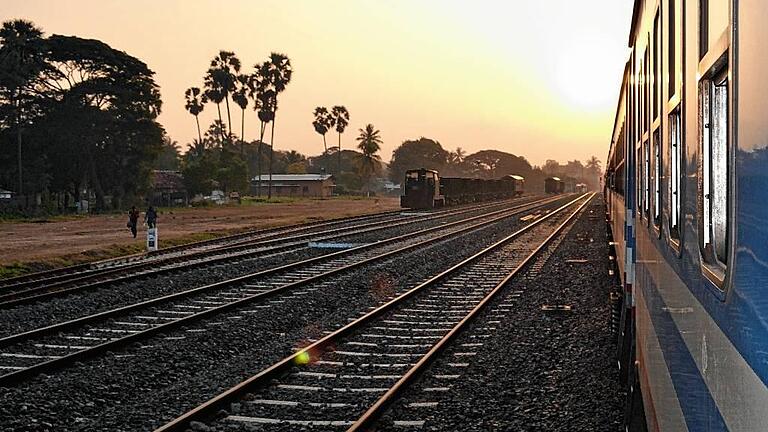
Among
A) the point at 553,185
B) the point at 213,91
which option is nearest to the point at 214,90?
the point at 213,91

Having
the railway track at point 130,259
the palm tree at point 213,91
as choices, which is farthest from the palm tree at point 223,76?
the railway track at point 130,259

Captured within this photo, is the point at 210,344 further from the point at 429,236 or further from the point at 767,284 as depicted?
the point at 429,236

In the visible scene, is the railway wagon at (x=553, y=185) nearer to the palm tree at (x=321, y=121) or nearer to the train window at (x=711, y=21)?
the palm tree at (x=321, y=121)

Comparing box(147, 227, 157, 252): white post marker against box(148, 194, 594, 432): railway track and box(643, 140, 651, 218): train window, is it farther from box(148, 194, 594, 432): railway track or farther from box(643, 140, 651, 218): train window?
box(643, 140, 651, 218): train window

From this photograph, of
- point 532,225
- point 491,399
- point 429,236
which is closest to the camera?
point 491,399

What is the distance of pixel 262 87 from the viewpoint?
305 feet

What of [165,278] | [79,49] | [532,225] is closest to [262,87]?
[79,49]

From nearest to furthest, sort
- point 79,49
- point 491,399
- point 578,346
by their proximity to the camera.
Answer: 1. point 491,399
2. point 578,346
3. point 79,49

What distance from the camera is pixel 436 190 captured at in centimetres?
6209

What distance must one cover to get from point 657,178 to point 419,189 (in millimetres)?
55417

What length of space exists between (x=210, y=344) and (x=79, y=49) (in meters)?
54.3

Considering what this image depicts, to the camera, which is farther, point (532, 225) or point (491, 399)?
point (532, 225)

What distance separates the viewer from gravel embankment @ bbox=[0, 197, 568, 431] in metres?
7.88

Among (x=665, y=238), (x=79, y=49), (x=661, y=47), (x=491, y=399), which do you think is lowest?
(x=491, y=399)
